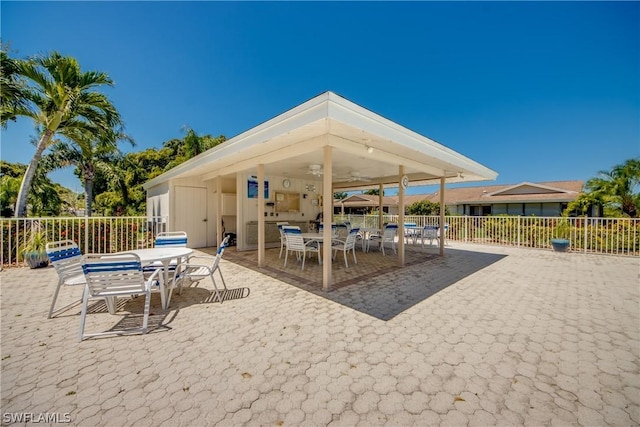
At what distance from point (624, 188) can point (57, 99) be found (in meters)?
20.9

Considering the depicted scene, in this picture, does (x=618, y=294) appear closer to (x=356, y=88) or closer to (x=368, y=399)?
(x=368, y=399)

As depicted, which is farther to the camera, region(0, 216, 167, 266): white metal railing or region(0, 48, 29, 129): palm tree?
region(0, 48, 29, 129): palm tree

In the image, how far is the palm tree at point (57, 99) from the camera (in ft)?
22.9

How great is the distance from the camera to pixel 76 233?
22.5ft

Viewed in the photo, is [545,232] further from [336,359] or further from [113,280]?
[113,280]

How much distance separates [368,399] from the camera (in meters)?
1.82

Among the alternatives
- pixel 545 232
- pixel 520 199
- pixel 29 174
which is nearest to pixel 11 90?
pixel 29 174

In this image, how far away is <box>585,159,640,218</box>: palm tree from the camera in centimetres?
1003

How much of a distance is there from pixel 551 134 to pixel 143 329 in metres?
25.0

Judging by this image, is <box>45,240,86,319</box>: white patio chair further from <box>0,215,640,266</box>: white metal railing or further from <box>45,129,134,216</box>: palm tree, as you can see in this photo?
<box>45,129,134,216</box>: palm tree

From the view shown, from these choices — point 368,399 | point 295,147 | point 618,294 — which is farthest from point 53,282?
point 618,294

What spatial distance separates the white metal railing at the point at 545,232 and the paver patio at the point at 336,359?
5.79 meters

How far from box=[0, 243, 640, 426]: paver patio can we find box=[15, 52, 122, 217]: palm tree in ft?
17.1

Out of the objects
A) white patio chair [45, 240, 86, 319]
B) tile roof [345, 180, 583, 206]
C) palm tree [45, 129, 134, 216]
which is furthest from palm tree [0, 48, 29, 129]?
tile roof [345, 180, 583, 206]
